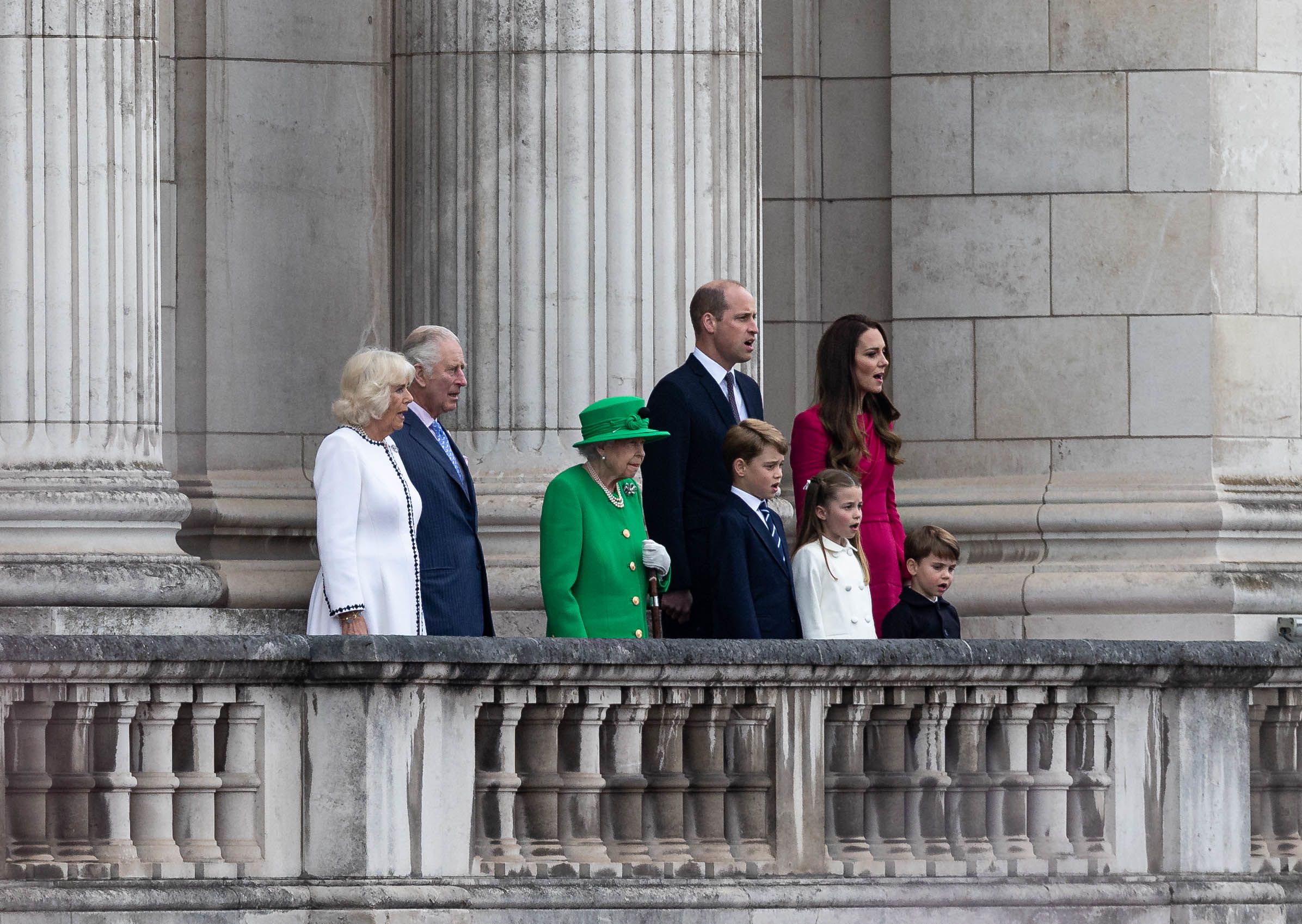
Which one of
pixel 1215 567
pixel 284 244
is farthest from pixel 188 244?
pixel 1215 567

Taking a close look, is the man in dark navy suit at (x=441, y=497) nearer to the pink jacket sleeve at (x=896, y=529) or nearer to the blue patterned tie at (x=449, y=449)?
the blue patterned tie at (x=449, y=449)

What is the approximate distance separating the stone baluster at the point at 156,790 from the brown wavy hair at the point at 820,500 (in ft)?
9.94

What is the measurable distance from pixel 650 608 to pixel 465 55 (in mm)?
3552

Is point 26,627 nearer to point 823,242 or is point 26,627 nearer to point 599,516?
point 599,516

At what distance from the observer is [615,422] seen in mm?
11031

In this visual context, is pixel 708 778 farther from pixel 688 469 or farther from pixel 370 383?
pixel 688 469

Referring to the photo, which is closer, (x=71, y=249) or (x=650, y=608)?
(x=650, y=608)

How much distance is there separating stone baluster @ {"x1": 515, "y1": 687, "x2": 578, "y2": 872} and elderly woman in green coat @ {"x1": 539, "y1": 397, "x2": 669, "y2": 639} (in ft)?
3.48

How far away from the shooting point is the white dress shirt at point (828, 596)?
11430 mm

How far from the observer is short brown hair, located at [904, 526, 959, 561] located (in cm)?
1216

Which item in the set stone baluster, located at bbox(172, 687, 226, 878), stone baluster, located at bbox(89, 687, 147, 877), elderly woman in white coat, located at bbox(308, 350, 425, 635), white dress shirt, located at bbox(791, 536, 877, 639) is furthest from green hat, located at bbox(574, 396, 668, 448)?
stone baluster, located at bbox(89, 687, 147, 877)

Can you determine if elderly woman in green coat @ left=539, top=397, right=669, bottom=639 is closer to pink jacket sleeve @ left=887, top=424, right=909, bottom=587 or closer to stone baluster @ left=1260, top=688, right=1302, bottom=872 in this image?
pink jacket sleeve @ left=887, top=424, right=909, bottom=587

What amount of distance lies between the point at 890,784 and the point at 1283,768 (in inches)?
71.1

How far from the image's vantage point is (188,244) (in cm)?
1473
